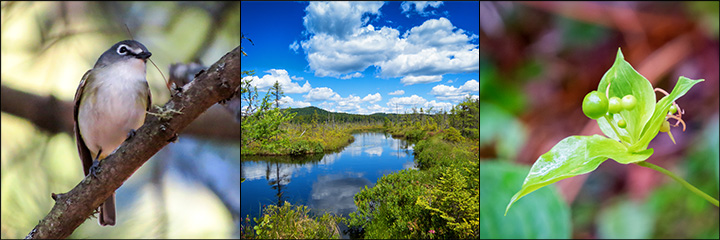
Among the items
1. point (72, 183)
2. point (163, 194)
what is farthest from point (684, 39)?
point (72, 183)

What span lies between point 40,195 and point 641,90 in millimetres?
1513

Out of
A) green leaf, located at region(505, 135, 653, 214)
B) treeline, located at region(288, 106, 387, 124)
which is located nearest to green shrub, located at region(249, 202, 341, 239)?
treeline, located at region(288, 106, 387, 124)

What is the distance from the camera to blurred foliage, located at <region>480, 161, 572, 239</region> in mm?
727

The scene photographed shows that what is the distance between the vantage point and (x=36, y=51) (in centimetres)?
95

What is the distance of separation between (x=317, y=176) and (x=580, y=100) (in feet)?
2.52

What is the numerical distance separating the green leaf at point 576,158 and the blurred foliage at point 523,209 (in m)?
0.42

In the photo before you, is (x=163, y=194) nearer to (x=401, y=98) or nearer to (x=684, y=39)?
(x=401, y=98)

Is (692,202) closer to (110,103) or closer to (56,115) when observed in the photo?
(110,103)

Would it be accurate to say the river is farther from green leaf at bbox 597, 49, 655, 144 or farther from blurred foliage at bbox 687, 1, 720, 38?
blurred foliage at bbox 687, 1, 720, 38

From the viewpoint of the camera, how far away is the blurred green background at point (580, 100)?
72 cm

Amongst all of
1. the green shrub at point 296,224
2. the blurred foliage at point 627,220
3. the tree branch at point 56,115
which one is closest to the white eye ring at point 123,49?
the tree branch at point 56,115

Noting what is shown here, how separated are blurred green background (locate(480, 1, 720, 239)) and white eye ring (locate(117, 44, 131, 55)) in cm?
105

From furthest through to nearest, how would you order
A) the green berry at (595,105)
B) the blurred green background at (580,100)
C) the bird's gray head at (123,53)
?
the bird's gray head at (123,53) → the blurred green background at (580,100) → the green berry at (595,105)

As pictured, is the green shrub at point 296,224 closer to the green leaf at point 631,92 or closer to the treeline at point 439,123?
the treeline at point 439,123
